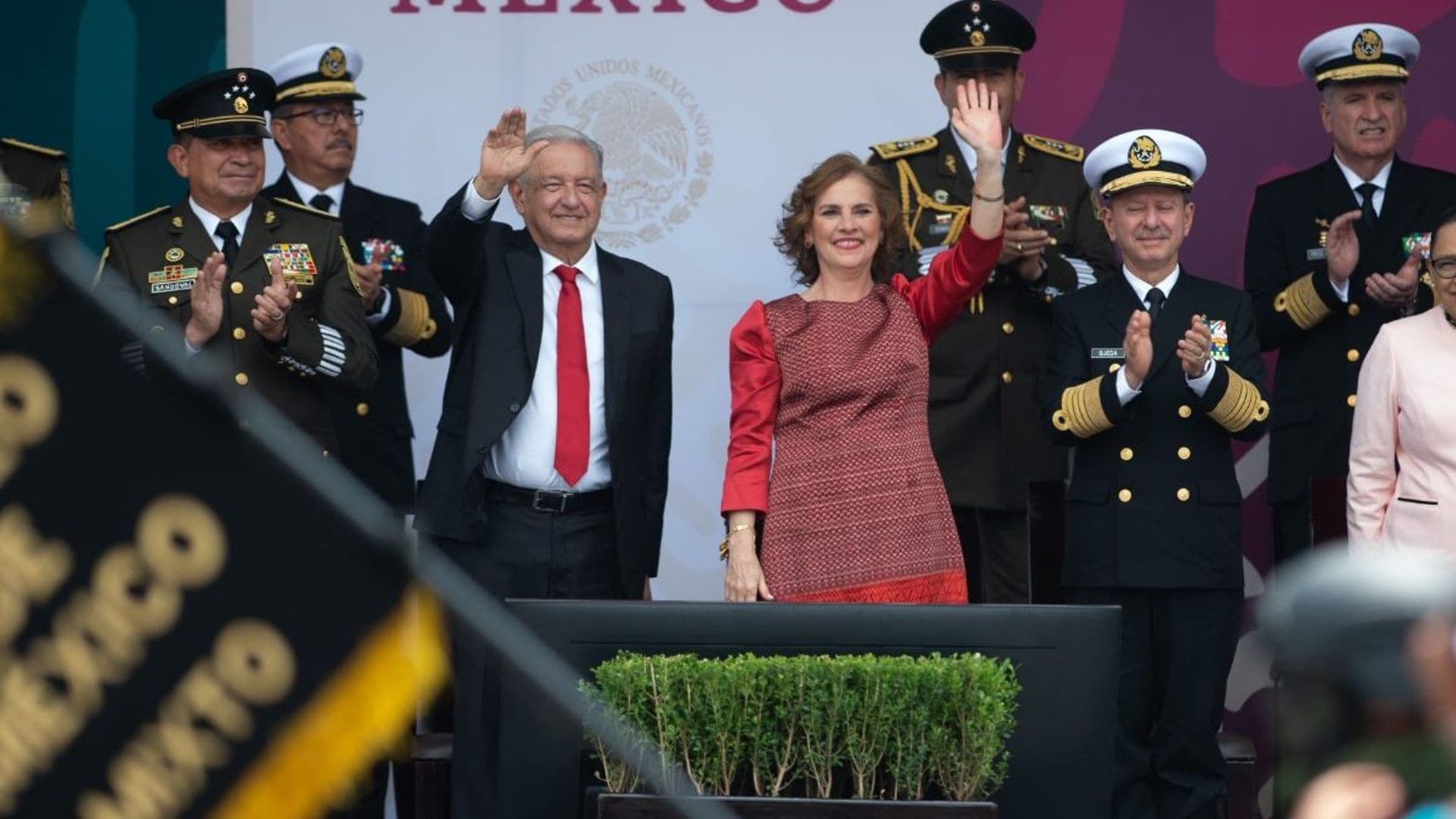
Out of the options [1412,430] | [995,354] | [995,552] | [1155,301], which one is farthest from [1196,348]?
[995,552]

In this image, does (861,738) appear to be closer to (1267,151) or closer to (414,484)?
(414,484)

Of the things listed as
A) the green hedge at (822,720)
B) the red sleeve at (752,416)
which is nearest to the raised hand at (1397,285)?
the red sleeve at (752,416)

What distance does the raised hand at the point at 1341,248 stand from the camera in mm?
5535

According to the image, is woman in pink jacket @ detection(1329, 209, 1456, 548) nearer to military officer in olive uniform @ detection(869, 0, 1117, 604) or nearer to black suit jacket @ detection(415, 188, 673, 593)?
military officer in olive uniform @ detection(869, 0, 1117, 604)

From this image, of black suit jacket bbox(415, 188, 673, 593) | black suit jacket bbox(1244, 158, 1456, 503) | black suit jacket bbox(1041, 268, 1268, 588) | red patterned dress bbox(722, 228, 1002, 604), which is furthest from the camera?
black suit jacket bbox(1244, 158, 1456, 503)

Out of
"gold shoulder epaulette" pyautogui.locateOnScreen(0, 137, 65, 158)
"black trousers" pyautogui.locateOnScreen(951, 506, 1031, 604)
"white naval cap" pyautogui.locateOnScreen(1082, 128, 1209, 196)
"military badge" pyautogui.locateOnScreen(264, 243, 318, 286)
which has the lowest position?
"black trousers" pyautogui.locateOnScreen(951, 506, 1031, 604)

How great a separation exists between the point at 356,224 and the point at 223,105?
0.68 m

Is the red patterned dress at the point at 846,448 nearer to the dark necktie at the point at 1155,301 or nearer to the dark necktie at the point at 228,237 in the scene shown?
the dark necktie at the point at 1155,301

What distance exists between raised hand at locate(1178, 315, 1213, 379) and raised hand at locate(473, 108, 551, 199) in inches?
57.3

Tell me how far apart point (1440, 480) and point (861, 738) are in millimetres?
1932

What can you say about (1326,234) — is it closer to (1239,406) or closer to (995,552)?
(1239,406)

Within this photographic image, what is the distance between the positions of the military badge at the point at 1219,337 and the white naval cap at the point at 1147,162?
0.32 m

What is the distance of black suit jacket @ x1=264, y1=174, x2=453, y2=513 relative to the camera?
6.00 meters

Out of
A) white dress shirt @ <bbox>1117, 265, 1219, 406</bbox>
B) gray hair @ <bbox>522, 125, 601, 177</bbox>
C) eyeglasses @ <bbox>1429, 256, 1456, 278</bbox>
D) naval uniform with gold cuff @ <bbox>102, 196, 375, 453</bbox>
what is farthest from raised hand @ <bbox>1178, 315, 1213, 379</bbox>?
naval uniform with gold cuff @ <bbox>102, 196, 375, 453</bbox>
